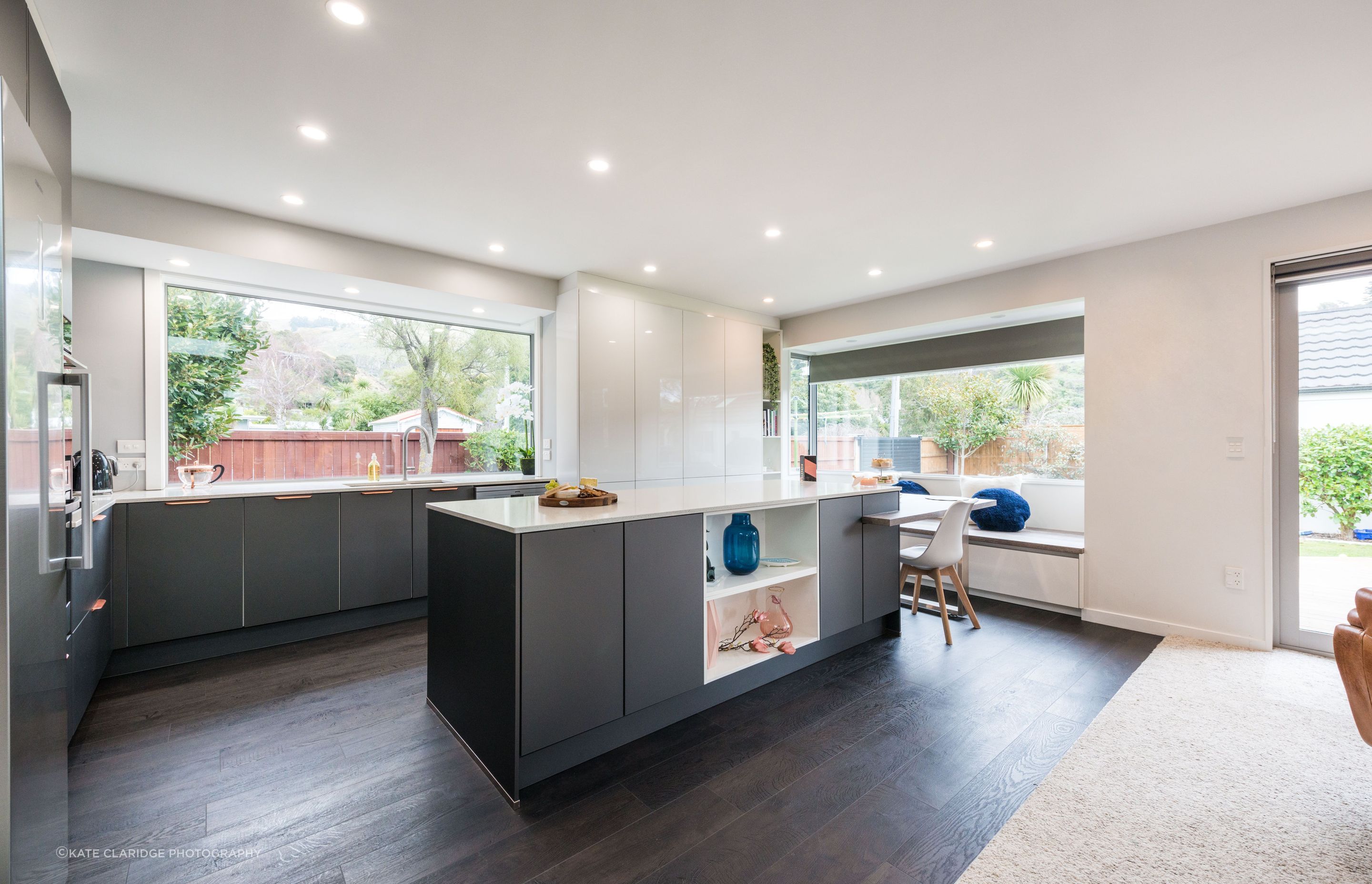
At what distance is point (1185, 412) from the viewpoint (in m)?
3.54

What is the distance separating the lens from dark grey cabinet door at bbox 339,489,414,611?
11.8 ft

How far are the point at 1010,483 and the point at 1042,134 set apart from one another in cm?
342

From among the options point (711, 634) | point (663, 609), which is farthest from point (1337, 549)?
point (663, 609)

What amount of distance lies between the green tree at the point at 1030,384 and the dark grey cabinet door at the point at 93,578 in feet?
21.0

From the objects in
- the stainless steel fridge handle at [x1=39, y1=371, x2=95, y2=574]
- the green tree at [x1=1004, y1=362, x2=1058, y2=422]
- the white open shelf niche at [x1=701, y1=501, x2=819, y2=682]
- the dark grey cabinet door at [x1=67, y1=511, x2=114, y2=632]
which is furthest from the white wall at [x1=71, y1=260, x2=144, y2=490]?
the green tree at [x1=1004, y1=362, x2=1058, y2=422]

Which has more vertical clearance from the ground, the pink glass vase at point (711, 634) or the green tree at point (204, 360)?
the green tree at point (204, 360)

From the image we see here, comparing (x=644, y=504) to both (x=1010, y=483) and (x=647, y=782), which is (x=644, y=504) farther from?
(x=1010, y=483)

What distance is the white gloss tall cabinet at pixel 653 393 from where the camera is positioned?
14.7 ft

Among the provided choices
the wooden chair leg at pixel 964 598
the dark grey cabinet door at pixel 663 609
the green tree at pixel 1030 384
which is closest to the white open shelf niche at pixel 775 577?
the dark grey cabinet door at pixel 663 609

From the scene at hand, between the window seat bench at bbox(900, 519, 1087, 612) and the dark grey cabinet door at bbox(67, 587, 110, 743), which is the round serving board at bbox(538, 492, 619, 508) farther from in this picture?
the window seat bench at bbox(900, 519, 1087, 612)

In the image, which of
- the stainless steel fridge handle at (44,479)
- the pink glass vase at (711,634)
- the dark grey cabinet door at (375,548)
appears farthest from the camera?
the dark grey cabinet door at (375,548)

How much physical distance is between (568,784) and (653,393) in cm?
334

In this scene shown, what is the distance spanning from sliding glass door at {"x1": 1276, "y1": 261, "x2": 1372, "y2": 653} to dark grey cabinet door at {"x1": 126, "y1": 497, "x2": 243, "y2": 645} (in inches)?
241

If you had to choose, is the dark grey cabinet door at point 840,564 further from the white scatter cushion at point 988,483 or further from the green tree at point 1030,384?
the green tree at point 1030,384
